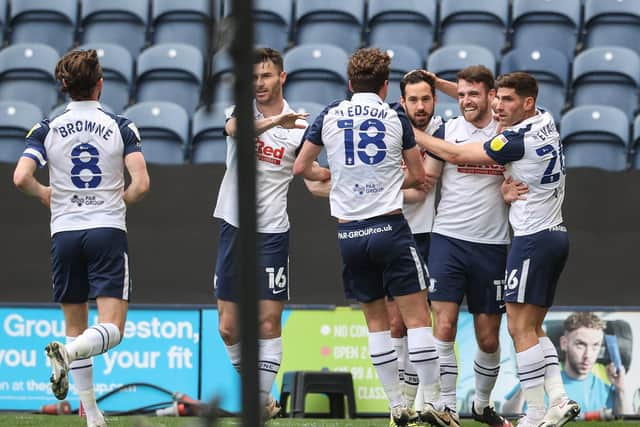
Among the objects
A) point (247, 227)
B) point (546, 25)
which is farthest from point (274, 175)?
point (546, 25)

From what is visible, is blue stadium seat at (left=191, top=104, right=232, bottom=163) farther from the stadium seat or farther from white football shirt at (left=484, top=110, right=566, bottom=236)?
white football shirt at (left=484, top=110, right=566, bottom=236)

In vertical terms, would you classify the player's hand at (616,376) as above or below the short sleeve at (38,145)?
below

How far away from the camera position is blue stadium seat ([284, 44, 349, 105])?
40.4ft

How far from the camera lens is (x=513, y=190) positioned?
23.0 ft

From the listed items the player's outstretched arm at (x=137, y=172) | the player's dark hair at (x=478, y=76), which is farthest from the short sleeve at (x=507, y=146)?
the player's outstretched arm at (x=137, y=172)

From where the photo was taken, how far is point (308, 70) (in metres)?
12.4

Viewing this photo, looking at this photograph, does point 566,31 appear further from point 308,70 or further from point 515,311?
point 515,311

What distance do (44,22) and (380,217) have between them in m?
8.21

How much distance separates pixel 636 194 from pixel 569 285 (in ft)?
3.24

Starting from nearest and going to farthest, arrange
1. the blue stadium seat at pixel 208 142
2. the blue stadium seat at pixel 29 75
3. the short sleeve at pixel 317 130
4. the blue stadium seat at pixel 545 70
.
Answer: the short sleeve at pixel 317 130 → the blue stadium seat at pixel 208 142 → the blue stadium seat at pixel 545 70 → the blue stadium seat at pixel 29 75

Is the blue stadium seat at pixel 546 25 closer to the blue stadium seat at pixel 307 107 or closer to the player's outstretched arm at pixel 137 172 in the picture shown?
the blue stadium seat at pixel 307 107

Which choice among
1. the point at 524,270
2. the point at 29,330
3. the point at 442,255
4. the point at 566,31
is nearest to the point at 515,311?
the point at 524,270

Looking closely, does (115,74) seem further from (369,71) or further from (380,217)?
(380,217)

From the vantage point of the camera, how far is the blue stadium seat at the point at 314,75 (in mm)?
12312
